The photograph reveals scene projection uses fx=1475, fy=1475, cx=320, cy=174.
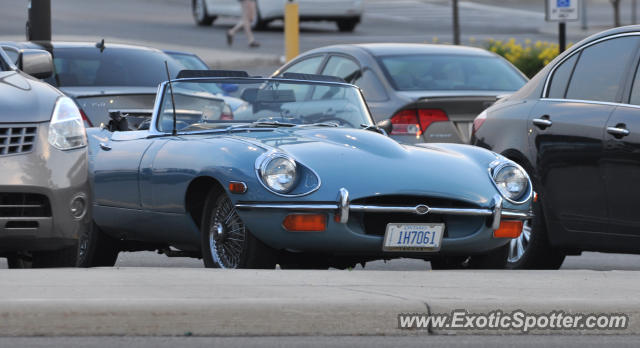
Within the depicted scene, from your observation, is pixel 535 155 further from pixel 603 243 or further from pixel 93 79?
pixel 93 79

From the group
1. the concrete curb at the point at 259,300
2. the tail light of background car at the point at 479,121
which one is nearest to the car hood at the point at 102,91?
the tail light of background car at the point at 479,121

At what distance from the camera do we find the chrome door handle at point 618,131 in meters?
8.66

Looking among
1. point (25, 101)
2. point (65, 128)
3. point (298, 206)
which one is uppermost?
point (25, 101)

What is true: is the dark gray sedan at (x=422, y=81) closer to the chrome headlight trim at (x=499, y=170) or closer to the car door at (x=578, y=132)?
the car door at (x=578, y=132)

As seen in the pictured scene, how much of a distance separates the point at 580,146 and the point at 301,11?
85.2 feet

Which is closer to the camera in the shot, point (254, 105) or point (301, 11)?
point (254, 105)

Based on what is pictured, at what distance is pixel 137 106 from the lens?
12.9 meters

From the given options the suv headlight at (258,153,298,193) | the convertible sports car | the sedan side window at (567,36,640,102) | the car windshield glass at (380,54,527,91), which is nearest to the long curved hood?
the convertible sports car

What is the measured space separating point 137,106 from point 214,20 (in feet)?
84.3

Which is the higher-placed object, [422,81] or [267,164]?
[267,164]

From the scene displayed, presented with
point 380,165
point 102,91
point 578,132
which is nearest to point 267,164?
point 380,165

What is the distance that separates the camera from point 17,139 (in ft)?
25.1

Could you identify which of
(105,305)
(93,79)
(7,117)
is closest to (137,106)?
(93,79)

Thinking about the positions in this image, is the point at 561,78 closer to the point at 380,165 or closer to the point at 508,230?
the point at 508,230
